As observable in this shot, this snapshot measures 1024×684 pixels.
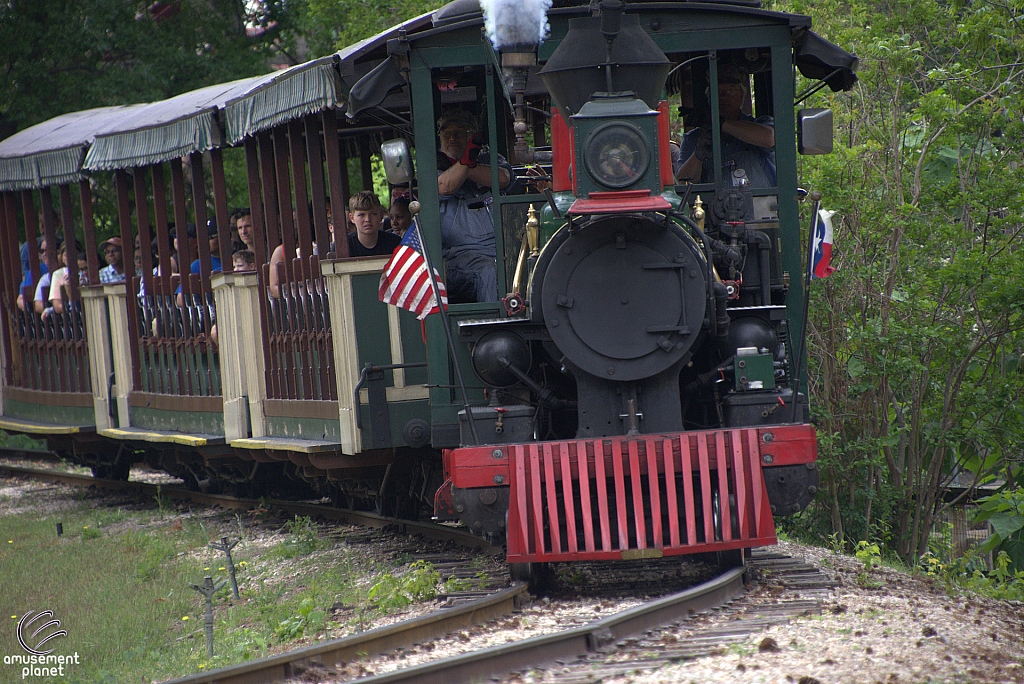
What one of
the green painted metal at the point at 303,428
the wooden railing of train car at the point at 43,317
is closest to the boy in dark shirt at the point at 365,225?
the green painted metal at the point at 303,428

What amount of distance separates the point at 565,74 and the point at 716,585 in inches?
94.8

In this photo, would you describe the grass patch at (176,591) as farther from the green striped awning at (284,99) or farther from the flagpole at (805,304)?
the green striped awning at (284,99)

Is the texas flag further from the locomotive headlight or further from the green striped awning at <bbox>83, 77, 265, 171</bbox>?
the green striped awning at <bbox>83, 77, 265, 171</bbox>

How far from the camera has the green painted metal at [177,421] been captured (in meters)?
10.4

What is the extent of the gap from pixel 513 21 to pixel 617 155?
3.14 feet

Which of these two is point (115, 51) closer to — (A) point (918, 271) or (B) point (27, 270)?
(B) point (27, 270)

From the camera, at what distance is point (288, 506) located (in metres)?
10.6

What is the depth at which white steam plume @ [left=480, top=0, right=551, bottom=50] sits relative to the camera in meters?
5.91

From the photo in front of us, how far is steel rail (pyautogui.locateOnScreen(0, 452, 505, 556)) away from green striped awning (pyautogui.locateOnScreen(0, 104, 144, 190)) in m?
3.16

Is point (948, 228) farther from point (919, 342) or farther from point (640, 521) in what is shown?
point (640, 521)

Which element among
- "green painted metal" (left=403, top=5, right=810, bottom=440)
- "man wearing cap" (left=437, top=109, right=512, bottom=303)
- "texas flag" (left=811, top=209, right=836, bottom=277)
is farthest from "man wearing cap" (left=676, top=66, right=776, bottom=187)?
"man wearing cap" (left=437, top=109, right=512, bottom=303)

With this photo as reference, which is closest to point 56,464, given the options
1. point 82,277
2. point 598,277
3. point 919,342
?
point 82,277

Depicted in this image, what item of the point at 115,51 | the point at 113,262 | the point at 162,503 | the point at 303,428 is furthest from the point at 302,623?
the point at 115,51

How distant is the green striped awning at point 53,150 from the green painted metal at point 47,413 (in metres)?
2.26
